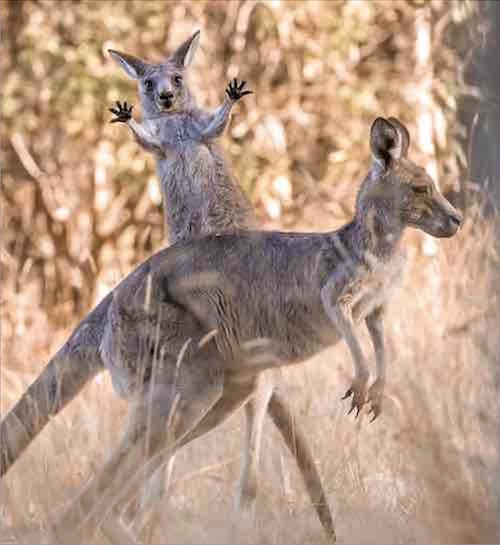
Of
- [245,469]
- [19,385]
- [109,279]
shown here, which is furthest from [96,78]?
[245,469]

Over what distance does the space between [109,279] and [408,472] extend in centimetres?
463

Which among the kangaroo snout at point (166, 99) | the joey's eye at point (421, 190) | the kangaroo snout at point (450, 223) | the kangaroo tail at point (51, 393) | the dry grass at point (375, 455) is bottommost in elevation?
the dry grass at point (375, 455)

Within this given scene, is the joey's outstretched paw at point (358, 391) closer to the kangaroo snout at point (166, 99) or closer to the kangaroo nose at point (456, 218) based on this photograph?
the kangaroo nose at point (456, 218)

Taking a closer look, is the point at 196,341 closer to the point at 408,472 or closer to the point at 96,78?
the point at 408,472

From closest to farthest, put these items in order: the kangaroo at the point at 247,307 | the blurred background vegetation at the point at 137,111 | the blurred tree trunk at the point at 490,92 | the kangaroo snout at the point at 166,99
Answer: the blurred tree trunk at the point at 490,92
the kangaroo at the point at 247,307
the kangaroo snout at the point at 166,99
the blurred background vegetation at the point at 137,111

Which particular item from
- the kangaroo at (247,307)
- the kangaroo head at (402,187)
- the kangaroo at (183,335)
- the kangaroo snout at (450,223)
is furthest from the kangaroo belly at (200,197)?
the kangaroo snout at (450,223)

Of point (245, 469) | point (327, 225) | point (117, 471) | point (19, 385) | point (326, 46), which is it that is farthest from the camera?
point (326, 46)

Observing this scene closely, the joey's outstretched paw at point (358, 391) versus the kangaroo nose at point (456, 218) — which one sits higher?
the kangaroo nose at point (456, 218)

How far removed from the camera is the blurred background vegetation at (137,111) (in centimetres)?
1028

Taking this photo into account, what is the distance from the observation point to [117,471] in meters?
5.16

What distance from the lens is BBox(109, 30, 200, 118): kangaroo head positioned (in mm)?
6426

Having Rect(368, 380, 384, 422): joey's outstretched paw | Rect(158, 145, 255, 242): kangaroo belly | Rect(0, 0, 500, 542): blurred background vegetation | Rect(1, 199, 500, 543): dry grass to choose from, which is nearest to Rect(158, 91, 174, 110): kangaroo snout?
Rect(158, 145, 255, 242): kangaroo belly

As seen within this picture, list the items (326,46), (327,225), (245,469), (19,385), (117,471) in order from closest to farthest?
(117,471), (245,469), (19,385), (327,225), (326,46)

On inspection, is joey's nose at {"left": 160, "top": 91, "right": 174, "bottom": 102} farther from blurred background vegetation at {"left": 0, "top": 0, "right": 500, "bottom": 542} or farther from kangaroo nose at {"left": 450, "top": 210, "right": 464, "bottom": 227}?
blurred background vegetation at {"left": 0, "top": 0, "right": 500, "bottom": 542}
